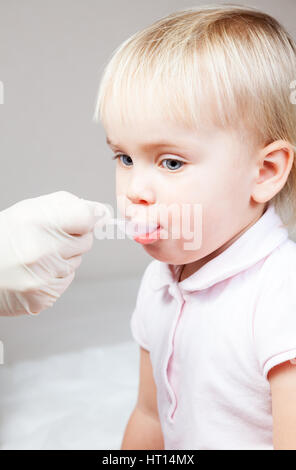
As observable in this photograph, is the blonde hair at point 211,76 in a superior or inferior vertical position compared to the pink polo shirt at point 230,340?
superior

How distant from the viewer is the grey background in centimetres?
124

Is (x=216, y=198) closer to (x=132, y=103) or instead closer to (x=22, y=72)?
(x=132, y=103)

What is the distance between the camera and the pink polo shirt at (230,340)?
0.67m

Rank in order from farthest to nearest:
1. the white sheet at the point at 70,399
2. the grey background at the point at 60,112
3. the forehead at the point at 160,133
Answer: the grey background at the point at 60,112
the white sheet at the point at 70,399
the forehead at the point at 160,133

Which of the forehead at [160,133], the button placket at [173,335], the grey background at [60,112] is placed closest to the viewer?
the forehead at [160,133]

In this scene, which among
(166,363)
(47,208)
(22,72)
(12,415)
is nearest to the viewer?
(47,208)

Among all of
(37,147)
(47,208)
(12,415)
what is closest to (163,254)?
(47,208)

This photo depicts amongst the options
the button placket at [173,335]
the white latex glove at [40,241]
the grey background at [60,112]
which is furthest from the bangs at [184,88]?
the grey background at [60,112]

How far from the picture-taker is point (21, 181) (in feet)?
4.28

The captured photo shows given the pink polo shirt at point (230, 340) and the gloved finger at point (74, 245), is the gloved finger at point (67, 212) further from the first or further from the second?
the pink polo shirt at point (230, 340)

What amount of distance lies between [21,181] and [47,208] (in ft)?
2.28

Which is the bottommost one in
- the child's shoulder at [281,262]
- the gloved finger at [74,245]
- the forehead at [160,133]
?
the child's shoulder at [281,262]

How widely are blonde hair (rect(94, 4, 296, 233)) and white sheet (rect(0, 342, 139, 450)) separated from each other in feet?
2.09

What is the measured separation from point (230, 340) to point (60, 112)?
0.77 m
